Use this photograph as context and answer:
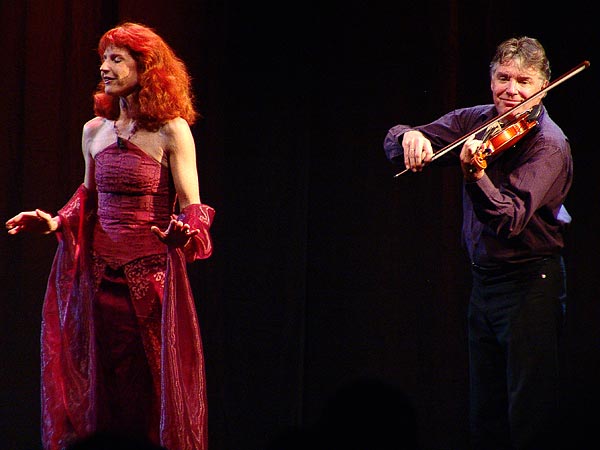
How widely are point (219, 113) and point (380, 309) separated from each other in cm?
114

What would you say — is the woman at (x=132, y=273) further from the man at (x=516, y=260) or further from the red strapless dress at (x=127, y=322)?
the man at (x=516, y=260)

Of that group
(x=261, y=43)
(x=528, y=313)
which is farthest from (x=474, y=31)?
(x=528, y=313)

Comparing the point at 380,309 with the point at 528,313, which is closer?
the point at 528,313

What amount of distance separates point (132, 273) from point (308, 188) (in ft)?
5.09

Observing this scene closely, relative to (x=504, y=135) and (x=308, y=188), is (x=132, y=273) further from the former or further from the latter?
(x=308, y=188)

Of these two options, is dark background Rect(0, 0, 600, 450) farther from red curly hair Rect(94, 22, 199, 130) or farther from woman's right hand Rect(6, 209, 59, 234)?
red curly hair Rect(94, 22, 199, 130)

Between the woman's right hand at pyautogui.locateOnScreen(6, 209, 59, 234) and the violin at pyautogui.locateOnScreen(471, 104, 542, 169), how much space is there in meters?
1.33

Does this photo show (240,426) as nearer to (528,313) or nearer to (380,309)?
Answer: (380,309)

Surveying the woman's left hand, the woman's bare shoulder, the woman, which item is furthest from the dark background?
the woman's left hand

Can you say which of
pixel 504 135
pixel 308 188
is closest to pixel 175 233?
pixel 504 135

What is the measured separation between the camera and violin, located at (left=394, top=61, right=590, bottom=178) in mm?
2750

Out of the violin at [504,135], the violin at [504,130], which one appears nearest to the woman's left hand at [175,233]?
the violin at [504,130]

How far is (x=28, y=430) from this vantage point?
3.80 meters

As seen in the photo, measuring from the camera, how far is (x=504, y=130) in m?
2.83
